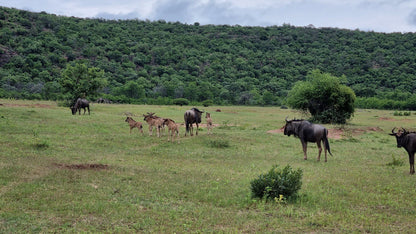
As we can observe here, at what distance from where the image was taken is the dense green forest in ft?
323

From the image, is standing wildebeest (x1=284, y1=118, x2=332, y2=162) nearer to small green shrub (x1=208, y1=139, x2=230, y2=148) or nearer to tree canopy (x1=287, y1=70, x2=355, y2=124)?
small green shrub (x1=208, y1=139, x2=230, y2=148)

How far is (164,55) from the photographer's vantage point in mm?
140625

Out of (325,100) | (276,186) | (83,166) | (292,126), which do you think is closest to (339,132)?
(292,126)

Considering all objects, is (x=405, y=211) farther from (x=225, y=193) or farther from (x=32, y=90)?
(x=32, y=90)

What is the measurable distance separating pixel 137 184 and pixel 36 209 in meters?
3.22

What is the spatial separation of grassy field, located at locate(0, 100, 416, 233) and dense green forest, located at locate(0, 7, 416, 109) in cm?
6114

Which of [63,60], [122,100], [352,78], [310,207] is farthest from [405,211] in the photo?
[352,78]

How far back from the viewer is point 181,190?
10.3 m

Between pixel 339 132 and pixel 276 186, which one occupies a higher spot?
pixel 276 186

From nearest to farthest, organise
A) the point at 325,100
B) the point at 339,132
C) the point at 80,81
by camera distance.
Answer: the point at 339,132 < the point at 325,100 < the point at 80,81

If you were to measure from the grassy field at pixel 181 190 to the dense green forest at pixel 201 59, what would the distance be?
61.1 m

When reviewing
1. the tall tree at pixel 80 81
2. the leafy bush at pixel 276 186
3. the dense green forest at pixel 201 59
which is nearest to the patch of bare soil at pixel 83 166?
the leafy bush at pixel 276 186

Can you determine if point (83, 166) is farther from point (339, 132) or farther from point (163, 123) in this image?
point (339, 132)

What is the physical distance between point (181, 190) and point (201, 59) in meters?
136
